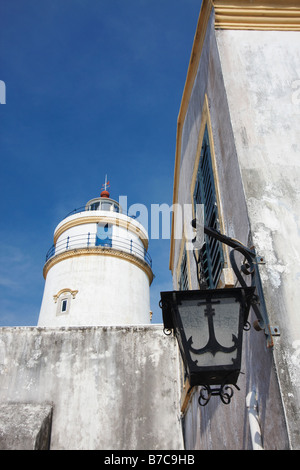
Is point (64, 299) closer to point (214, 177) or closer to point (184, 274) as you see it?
point (184, 274)

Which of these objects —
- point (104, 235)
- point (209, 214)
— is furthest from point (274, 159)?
point (104, 235)

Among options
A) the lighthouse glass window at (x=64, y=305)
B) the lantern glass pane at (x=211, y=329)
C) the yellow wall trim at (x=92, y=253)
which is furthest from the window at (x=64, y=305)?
the lantern glass pane at (x=211, y=329)

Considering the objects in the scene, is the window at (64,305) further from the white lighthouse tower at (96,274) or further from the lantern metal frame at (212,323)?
the lantern metal frame at (212,323)

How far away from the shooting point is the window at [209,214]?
414 cm

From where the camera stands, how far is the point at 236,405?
11.2 ft

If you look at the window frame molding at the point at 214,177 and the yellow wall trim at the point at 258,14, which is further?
the yellow wall trim at the point at 258,14

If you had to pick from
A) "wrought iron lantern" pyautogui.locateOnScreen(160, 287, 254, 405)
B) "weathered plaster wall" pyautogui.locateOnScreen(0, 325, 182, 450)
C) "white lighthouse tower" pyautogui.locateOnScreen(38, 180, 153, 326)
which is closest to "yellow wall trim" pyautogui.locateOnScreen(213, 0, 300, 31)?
"wrought iron lantern" pyautogui.locateOnScreen(160, 287, 254, 405)

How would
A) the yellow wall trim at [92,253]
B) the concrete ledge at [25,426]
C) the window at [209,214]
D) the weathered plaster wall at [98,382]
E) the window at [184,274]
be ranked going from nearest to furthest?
the window at [209,214] → the window at [184,274] → the concrete ledge at [25,426] → the weathered plaster wall at [98,382] → the yellow wall trim at [92,253]

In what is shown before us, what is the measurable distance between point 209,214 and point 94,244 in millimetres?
13032

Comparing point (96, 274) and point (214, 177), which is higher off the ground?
point (96, 274)

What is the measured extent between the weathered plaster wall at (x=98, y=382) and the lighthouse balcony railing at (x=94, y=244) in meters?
7.28

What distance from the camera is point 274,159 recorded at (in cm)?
330

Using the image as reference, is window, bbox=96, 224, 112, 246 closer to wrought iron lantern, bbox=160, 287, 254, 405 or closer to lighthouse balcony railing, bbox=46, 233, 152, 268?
lighthouse balcony railing, bbox=46, 233, 152, 268

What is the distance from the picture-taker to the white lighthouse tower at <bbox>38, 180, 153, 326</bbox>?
1532 cm
